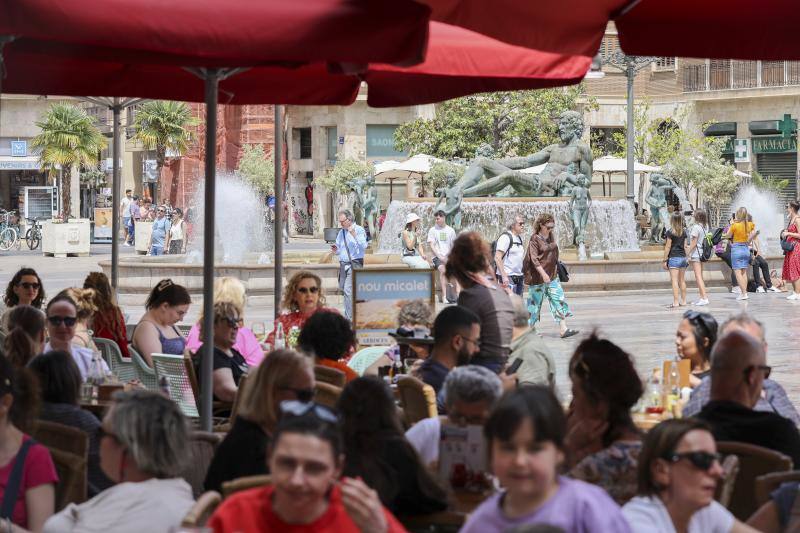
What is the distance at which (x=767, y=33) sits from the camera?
Result: 684 centimetres

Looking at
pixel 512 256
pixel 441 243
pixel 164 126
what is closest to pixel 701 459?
pixel 512 256

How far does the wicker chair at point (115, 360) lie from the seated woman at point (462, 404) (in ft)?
16.2

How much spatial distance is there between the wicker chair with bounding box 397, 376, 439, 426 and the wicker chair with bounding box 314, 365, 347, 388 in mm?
526

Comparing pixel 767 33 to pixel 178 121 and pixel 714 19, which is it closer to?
pixel 714 19

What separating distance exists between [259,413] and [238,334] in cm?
420

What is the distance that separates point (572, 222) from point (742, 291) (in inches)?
278

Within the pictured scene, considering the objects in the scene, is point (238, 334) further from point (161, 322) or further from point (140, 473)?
point (140, 473)

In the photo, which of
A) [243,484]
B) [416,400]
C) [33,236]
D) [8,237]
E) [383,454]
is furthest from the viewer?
[33,236]

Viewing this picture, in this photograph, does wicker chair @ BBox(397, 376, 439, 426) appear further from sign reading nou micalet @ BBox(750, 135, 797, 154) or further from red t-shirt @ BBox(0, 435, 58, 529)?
sign reading nou micalet @ BBox(750, 135, 797, 154)

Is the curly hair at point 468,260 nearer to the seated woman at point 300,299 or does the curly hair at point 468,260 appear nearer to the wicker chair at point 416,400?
the wicker chair at point 416,400

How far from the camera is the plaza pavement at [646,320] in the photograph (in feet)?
52.2

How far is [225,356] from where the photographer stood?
845cm

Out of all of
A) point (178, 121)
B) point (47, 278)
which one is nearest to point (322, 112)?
point (178, 121)

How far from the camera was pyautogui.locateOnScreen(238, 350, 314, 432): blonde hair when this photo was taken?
516 cm
